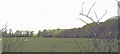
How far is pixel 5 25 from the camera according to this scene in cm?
283

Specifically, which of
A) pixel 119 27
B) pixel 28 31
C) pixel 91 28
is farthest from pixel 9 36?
pixel 119 27

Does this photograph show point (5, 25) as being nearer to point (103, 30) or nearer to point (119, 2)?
point (103, 30)

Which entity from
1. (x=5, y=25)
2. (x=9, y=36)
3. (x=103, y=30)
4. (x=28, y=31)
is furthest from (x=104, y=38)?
(x=28, y=31)

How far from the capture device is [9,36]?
3.81 metres

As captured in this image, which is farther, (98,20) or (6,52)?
(6,52)

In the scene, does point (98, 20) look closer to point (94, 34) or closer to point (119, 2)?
point (119, 2)

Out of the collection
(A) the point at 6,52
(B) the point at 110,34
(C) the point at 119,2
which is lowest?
(A) the point at 6,52

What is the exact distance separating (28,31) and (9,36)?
36.0 inches

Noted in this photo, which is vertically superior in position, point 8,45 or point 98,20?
point 98,20

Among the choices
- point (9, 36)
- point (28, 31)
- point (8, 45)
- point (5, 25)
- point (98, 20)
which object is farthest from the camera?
point (28, 31)

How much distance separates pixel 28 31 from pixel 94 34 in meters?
2.74

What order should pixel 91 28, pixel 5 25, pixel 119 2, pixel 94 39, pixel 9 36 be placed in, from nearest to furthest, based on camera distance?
1. pixel 119 2
2. pixel 94 39
3. pixel 91 28
4. pixel 5 25
5. pixel 9 36

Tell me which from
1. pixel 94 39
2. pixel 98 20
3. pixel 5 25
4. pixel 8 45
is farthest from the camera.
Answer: pixel 8 45

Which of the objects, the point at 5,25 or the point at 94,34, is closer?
the point at 94,34
